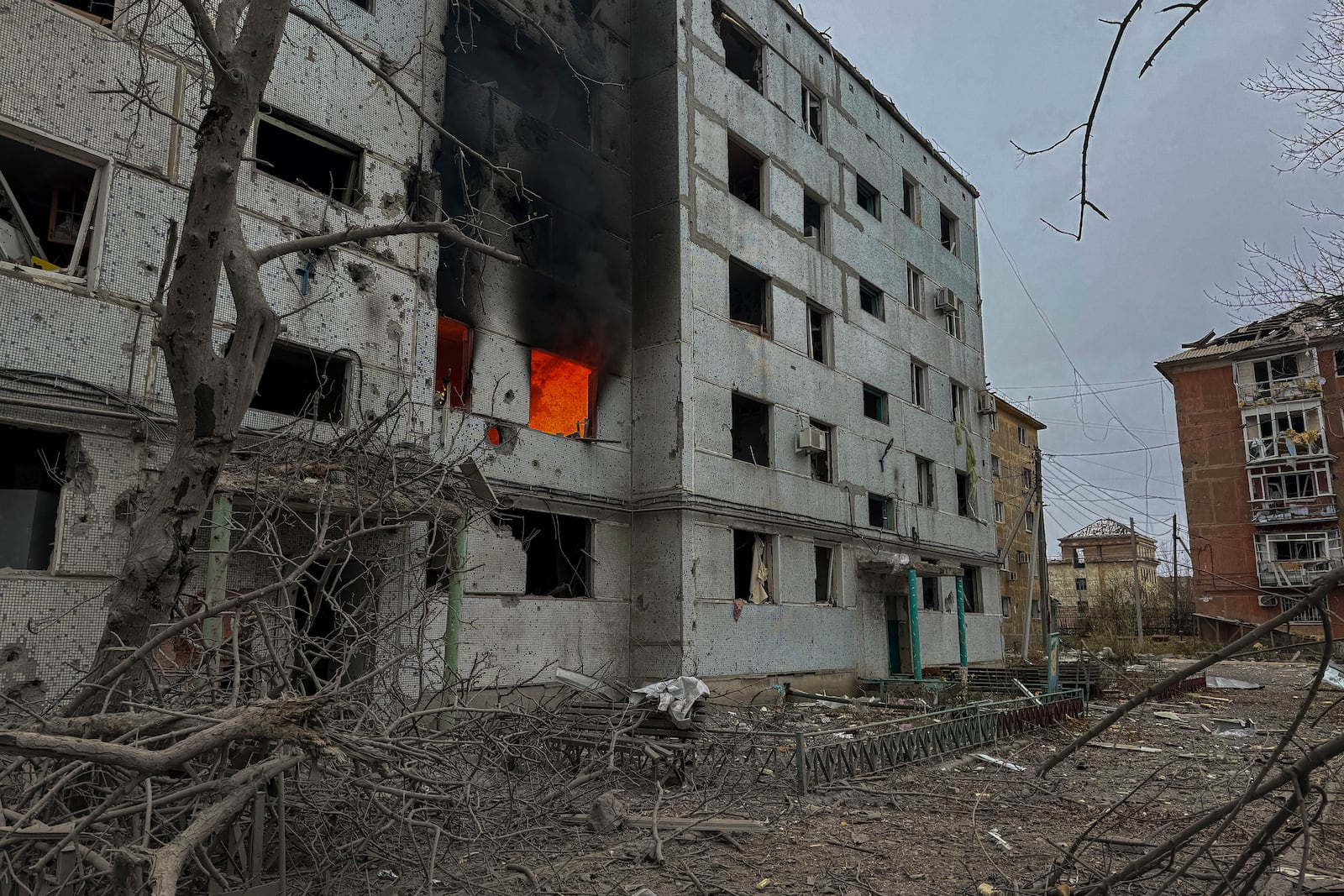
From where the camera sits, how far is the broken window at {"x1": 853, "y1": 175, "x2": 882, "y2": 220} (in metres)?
23.8

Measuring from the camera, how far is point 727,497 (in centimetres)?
1694

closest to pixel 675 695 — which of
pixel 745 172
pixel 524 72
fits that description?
pixel 524 72

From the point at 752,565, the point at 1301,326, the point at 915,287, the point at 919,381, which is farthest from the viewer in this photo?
the point at 915,287

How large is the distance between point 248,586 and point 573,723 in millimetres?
4472

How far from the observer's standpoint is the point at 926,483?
80.7 ft

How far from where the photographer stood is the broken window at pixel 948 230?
92.5 ft

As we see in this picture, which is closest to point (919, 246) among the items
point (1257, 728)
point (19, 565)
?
point (1257, 728)

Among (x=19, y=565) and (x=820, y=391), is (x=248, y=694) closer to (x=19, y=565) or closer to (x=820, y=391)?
(x=19, y=565)

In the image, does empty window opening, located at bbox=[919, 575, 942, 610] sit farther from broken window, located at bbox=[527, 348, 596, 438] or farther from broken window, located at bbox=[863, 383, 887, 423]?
broken window, located at bbox=[527, 348, 596, 438]

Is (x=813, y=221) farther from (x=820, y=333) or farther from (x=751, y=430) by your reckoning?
(x=751, y=430)

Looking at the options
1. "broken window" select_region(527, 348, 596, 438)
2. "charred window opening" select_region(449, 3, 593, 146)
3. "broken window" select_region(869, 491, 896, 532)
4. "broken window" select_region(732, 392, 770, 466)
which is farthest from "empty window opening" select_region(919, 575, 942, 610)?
"charred window opening" select_region(449, 3, 593, 146)

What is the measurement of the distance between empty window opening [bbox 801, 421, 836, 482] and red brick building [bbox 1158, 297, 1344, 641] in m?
Result: 26.5

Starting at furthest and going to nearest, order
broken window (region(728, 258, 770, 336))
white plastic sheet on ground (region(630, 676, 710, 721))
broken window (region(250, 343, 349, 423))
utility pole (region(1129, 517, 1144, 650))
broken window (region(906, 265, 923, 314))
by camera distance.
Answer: utility pole (region(1129, 517, 1144, 650))
broken window (region(906, 265, 923, 314))
broken window (region(728, 258, 770, 336))
broken window (region(250, 343, 349, 423))
white plastic sheet on ground (region(630, 676, 710, 721))

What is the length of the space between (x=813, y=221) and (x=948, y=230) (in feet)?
29.1
